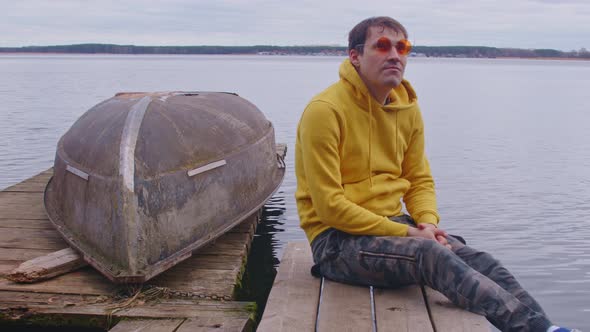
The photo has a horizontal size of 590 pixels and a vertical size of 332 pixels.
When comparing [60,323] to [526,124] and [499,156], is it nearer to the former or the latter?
[499,156]

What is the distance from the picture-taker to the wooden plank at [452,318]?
10.8 ft

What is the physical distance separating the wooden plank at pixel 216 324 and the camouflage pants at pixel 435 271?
67cm

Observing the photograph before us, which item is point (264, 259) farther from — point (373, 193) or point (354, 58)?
point (354, 58)

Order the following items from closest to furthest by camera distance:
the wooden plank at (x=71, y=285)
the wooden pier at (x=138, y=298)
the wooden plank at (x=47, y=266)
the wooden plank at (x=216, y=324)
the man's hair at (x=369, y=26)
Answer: the man's hair at (x=369, y=26) → the wooden plank at (x=216, y=324) → the wooden pier at (x=138, y=298) → the wooden plank at (x=71, y=285) → the wooden plank at (x=47, y=266)

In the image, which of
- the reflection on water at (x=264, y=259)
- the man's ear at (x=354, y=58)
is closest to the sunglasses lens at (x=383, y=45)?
the man's ear at (x=354, y=58)

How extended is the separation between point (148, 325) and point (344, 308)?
1.44 metres

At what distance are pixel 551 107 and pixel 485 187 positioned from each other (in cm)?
1819

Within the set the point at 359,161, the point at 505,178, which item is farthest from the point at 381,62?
the point at 505,178

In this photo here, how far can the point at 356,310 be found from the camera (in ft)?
11.6

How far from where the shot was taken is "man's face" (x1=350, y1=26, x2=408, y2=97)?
147 inches

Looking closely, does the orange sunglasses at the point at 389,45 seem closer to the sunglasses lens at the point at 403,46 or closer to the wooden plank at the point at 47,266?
the sunglasses lens at the point at 403,46

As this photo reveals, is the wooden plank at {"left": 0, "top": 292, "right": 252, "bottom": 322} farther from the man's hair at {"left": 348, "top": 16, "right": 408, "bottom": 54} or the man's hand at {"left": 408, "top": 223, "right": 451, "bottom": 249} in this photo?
the man's hair at {"left": 348, "top": 16, "right": 408, "bottom": 54}

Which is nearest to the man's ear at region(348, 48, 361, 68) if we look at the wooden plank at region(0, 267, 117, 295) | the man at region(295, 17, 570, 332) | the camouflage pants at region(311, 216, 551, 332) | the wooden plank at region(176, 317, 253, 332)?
the man at region(295, 17, 570, 332)

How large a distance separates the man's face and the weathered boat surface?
2204mm
